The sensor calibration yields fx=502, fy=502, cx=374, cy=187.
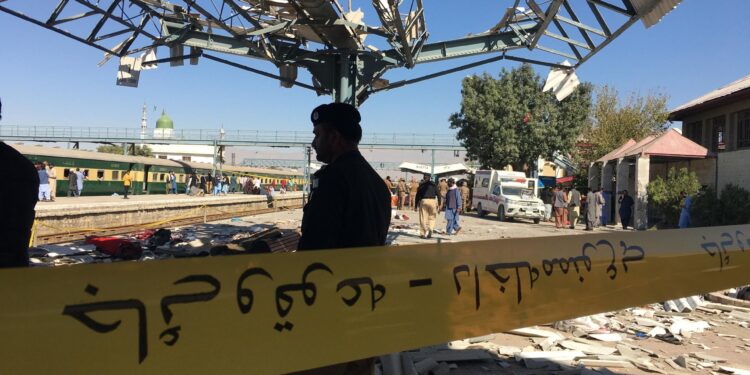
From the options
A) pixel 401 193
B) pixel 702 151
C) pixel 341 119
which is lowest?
pixel 401 193

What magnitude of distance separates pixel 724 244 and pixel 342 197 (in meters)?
2.73

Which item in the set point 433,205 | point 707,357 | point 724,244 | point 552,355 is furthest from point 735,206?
point 724,244

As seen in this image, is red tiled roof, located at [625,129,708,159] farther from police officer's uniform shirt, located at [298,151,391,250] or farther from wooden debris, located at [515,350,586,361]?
police officer's uniform shirt, located at [298,151,391,250]

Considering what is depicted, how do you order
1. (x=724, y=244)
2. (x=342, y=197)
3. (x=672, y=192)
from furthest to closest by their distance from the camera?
(x=672, y=192)
(x=724, y=244)
(x=342, y=197)

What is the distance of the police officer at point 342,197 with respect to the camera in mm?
2033

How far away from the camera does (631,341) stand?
5691 millimetres

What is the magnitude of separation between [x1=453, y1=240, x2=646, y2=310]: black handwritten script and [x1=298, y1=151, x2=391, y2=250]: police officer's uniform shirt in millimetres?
476

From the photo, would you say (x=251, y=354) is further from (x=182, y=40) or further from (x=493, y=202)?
(x=493, y=202)

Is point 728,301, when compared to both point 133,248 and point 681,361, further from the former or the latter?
point 133,248

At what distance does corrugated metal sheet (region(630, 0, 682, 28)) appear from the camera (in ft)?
22.4

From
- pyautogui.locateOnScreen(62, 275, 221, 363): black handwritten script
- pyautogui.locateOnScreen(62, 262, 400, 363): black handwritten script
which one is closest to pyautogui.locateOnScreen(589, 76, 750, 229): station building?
pyautogui.locateOnScreen(62, 262, 400, 363): black handwritten script

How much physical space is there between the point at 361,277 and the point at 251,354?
0.51 metres

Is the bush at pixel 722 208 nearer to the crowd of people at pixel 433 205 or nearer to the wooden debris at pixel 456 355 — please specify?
the crowd of people at pixel 433 205

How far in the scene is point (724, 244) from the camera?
3.28 m
